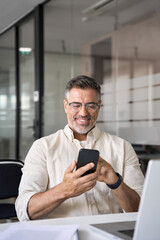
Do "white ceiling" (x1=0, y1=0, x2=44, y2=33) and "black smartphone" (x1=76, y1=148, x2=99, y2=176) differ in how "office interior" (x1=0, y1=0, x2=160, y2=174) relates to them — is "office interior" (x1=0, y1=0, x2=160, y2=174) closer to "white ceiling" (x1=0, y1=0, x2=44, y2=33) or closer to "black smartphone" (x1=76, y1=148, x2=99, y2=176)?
"white ceiling" (x1=0, y1=0, x2=44, y2=33)

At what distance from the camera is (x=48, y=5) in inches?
212

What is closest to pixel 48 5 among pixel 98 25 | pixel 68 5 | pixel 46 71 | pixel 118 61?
pixel 68 5

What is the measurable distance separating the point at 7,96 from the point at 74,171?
5547mm

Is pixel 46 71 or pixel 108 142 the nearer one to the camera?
pixel 108 142

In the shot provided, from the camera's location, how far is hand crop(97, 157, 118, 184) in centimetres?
166

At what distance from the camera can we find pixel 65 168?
2.02 m

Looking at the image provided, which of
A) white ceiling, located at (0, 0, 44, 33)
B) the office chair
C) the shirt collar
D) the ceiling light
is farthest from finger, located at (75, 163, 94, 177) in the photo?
the ceiling light

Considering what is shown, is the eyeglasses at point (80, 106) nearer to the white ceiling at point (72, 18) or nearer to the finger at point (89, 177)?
the finger at point (89, 177)

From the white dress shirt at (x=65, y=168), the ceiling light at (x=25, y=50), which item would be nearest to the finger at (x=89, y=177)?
the white dress shirt at (x=65, y=168)

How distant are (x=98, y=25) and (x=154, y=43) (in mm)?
1042

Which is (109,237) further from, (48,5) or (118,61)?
(48,5)

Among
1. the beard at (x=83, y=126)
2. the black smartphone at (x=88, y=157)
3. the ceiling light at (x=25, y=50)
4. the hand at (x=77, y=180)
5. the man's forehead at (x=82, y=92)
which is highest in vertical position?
the ceiling light at (x=25, y=50)

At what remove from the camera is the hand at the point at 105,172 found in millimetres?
1663

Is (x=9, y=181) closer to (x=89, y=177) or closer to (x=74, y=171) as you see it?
(x=74, y=171)
